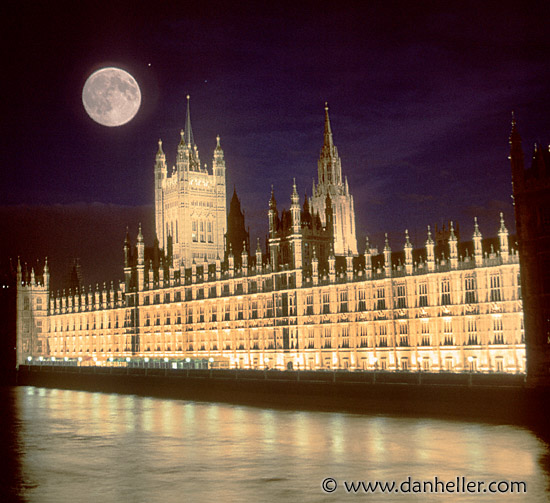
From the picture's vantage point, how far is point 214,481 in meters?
24.7

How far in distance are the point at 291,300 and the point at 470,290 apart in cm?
2251

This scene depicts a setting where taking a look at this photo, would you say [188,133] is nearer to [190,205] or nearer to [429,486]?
[190,205]

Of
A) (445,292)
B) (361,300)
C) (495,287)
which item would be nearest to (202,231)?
(361,300)

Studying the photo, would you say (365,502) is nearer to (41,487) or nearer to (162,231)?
(41,487)

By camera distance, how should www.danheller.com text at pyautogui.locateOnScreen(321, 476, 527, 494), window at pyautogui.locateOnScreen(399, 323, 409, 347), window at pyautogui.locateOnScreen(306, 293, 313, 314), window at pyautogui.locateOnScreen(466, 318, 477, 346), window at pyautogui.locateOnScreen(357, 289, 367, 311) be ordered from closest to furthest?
www.danheller.com text at pyautogui.locateOnScreen(321, 476, 527, 494)
window at pyautogui.locateOnScreen(466, 318, 477, 346)
window at pyautogui.locateOnScreen(399, 323, 409, 347)
window at pyautogui.locateOnScreen(357, 289, 367, 311)
window at pyautogui.locateOnScreen(306, 293, 313, 314)

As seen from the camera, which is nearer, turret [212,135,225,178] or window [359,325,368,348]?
window [359,325,368,348]

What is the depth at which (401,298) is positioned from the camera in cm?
7075

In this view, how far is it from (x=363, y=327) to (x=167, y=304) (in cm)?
3481

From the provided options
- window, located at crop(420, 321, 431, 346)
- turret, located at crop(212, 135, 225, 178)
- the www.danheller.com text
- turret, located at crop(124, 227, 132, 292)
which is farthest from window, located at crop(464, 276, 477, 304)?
turret, located at crop(212, 135, 225, 178)

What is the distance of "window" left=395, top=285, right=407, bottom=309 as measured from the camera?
70.5 metres

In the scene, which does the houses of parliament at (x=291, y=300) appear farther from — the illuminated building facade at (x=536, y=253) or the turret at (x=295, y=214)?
the illuminated building facade at (x=536, y=253)

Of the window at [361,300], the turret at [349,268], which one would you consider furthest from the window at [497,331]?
the turret at [349,268]

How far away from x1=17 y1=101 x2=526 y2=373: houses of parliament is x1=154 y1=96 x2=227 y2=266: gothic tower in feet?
0.81

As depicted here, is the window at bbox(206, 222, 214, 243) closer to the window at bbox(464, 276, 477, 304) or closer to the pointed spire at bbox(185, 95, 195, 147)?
the pointed spire at bbox(185, 95, 195, 147)
